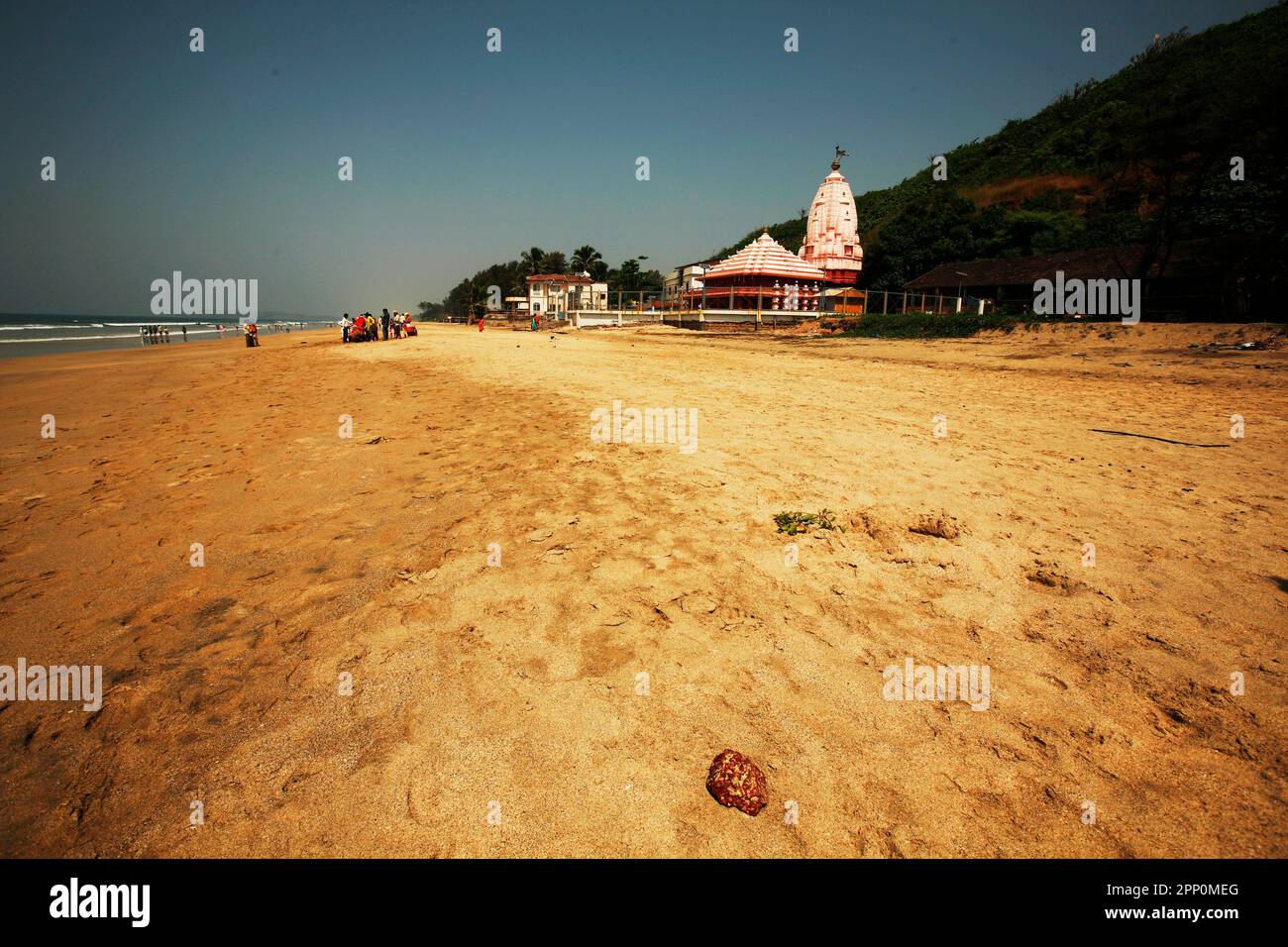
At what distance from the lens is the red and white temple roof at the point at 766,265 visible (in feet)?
115

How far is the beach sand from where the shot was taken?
6.42 ft

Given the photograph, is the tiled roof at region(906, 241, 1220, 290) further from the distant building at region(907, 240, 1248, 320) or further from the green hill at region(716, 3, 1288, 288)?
the green hill at region(716, 3, 1288, 288)

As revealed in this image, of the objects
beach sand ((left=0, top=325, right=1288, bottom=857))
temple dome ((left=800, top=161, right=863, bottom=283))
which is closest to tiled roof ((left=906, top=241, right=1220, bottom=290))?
temple dome ((left=800, top=161, right=863, bottom=283))

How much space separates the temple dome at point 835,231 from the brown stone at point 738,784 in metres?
52.5

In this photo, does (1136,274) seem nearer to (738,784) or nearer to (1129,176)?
(1129,176)

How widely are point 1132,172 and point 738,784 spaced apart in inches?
2613

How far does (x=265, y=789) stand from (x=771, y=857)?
2.06 metres

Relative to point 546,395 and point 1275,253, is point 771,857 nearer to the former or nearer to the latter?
point 546,395

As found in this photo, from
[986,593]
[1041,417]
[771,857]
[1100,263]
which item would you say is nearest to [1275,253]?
[1100,263]

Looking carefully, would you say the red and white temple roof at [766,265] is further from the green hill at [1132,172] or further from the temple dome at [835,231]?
the green hill at [1132,172]

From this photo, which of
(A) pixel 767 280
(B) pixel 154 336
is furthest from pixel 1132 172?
(B) pixel 154 336

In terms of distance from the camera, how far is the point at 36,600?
3373 millimetres

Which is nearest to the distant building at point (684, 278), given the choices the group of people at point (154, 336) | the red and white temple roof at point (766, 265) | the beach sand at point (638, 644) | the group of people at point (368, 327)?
the red and white temple roof at point (766, 265)

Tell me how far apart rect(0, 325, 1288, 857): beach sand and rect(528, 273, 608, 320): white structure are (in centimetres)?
6158
